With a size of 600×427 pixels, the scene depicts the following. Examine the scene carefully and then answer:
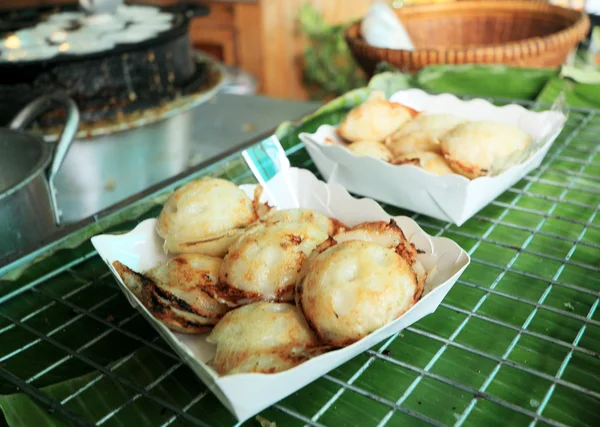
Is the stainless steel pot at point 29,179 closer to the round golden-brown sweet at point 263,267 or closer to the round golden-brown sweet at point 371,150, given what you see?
the round golden-brown sweet at point 263,267

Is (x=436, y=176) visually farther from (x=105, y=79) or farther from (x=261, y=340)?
(x=105, y=79)

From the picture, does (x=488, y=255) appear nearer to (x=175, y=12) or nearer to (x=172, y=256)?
(x=172, y=256)

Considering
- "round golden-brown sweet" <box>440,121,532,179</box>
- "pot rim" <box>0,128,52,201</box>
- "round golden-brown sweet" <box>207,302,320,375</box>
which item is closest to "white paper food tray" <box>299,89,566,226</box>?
"round golden-brown sweet" <box>440,121,532,179</box>

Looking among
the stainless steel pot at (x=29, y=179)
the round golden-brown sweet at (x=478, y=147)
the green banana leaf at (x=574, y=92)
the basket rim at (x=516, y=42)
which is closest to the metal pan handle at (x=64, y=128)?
the stainless steel pot at (x=29, y=179)

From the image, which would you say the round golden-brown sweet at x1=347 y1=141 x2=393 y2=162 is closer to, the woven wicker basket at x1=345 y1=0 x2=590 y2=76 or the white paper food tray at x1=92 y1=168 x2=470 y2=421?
the white paper food tray at x1=92 y1=168 x2=470 y2=421

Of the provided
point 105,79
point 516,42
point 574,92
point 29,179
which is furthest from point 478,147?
point 516,42

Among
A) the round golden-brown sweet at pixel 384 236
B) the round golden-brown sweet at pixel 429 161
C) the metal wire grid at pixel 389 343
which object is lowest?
the metal wire grid at pixel 389 343
